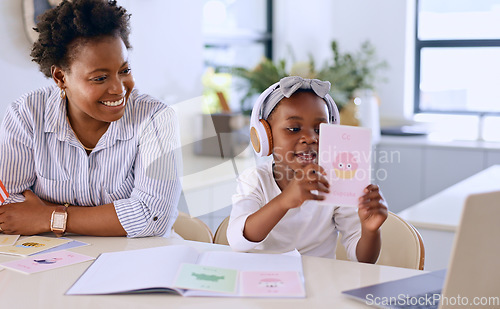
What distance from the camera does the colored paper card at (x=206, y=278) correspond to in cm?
113

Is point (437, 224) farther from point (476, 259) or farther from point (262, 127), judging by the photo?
point (476, 259)

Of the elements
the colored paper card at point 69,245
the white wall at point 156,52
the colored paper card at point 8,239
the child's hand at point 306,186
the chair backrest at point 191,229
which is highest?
the white wall at point 156,52

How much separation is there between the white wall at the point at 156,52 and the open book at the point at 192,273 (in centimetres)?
124

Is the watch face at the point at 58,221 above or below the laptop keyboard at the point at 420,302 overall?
above

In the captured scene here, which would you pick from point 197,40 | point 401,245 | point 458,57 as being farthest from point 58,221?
point 458,57

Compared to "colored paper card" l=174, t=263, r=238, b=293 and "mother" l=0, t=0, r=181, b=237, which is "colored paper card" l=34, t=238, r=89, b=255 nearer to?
"mother" l=0, t=0, r=181, b=237

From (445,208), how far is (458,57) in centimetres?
239

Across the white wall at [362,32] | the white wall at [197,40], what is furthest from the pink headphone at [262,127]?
the white wall at [362,32]

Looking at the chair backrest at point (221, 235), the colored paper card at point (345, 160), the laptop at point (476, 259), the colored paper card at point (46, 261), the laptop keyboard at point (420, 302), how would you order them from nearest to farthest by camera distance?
the laptop at point (476, 259), the laptop keyboard at point (420, 302), the colored paper card at point (345, 160), the colored paper card at point (46, 261), the chair backrest at point (221, 235)

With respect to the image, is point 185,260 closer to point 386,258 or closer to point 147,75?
point 386,258

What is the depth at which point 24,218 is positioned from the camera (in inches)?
62.2

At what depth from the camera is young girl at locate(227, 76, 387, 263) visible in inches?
54.5

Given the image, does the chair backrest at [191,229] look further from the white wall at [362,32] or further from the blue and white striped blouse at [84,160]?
the white wall at [362,32]

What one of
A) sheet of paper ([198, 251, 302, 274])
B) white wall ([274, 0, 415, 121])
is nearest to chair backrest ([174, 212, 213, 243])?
sheet of paper ([198, 251, 302, 274])
